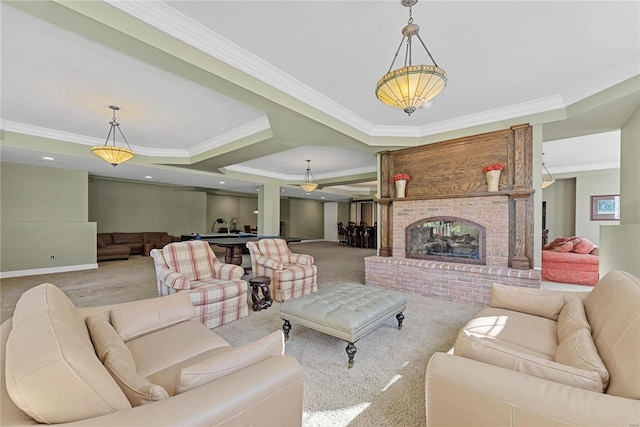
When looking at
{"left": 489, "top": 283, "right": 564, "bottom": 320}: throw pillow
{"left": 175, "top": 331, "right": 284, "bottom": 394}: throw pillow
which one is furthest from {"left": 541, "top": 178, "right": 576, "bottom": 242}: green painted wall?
{"left": 175, "top": 331, "right": 284, "bottom": 394}: throw pillow

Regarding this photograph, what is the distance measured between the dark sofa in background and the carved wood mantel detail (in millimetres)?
7434

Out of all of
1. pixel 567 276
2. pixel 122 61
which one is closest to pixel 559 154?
pixel 567 276

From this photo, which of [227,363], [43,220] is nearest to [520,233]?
[227,363]

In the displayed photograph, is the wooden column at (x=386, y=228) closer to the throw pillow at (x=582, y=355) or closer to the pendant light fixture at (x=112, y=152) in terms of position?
the throw pillow at (x=582, y=355)

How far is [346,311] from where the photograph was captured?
94.3 inches

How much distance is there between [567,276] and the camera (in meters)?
4.99

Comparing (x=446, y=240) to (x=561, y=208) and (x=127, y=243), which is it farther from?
(x=127, y=243)

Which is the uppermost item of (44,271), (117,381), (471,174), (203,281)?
(471,174)

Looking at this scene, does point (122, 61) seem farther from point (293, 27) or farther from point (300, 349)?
point (300, 349)

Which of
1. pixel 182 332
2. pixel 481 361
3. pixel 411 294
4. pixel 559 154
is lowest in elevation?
pixel 411 294

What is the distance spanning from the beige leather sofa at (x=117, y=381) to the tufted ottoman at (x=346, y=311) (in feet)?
3.57

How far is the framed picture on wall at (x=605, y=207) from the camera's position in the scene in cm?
712

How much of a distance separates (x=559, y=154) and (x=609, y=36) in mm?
4993

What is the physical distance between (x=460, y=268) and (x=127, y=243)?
9.38 metres
